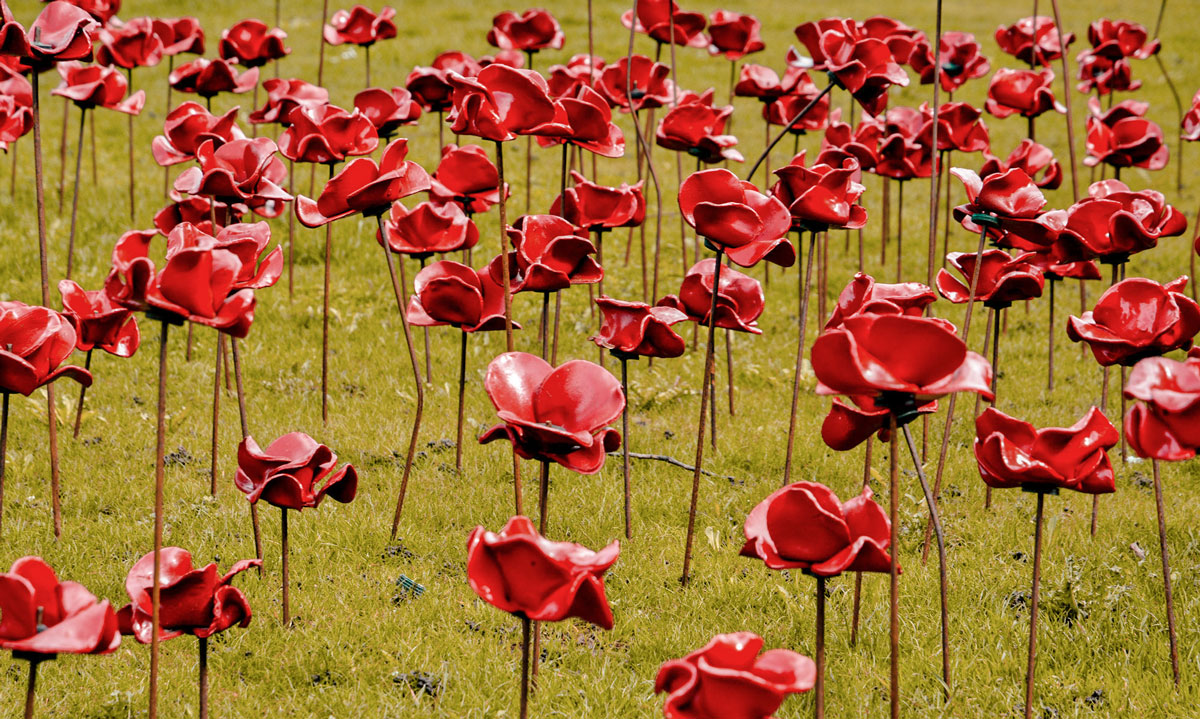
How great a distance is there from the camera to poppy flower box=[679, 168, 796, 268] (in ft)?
9.59

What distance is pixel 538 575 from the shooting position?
191cm

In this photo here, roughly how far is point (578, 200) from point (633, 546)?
1.40m

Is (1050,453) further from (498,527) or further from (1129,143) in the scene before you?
(1129,143)

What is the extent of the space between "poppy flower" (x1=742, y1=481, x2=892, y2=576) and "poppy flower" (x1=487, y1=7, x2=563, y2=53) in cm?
464

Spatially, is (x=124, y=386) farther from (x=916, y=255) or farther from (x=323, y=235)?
(x=916, y=255)

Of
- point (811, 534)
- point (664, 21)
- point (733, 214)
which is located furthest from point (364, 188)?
point (664, 21)

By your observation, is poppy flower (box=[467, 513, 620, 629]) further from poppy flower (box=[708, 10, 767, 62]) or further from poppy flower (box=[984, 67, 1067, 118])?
poppy flower (box=[708, 10, 767, 62])

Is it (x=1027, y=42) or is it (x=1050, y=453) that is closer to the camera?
(x=1050, y=453)

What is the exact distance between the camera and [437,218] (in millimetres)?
3920

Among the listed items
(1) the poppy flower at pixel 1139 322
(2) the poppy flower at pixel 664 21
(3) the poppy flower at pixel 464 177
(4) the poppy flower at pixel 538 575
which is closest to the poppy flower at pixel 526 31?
(2) the poppy flower at pixel 664 21

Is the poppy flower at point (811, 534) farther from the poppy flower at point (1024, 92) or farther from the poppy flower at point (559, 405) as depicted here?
the poppy flower at point (1024, 92)

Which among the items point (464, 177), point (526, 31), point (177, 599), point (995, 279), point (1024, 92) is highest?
point (526, 31)

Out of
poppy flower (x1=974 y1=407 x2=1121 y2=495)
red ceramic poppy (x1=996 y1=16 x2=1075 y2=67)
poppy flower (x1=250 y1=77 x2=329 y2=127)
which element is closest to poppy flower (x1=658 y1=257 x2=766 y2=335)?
poppy flower (x1=974 y1=407 x2=1121 y2=495)

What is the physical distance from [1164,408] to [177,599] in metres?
2.21
